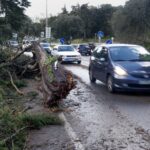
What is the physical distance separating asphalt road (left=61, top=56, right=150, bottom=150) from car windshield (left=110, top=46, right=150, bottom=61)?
4.16 feet

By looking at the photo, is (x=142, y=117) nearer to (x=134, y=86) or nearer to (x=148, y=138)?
(x=148, y=138)

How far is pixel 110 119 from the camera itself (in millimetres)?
10328

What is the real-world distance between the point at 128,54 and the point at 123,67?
1.22 meters

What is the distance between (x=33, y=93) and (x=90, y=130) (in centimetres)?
536

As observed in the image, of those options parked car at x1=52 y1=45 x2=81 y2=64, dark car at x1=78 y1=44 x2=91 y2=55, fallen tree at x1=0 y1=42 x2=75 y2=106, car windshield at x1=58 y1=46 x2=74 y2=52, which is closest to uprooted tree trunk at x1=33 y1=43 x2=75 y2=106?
fallen tree at x1=0 y1=42 x2=75 y2=106

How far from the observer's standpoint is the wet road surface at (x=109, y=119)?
8159mm

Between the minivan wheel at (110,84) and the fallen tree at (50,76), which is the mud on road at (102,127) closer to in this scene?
the fallen tree at (50,76)

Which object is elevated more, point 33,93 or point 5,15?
point 5,15

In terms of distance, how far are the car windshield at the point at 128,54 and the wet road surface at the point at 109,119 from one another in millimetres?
1236

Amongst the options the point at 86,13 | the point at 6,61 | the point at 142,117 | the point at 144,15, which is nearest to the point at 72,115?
the point at 142,117

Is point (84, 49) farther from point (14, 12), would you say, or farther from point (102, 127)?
point (102, 127)

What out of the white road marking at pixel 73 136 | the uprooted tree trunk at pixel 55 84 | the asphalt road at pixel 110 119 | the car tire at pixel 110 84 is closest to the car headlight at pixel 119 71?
the car tire at pixel 110 84

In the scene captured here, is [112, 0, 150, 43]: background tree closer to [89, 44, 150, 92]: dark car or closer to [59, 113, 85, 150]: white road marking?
[89, 44, 150, 92]: dark car

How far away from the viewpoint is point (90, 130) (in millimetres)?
9211
